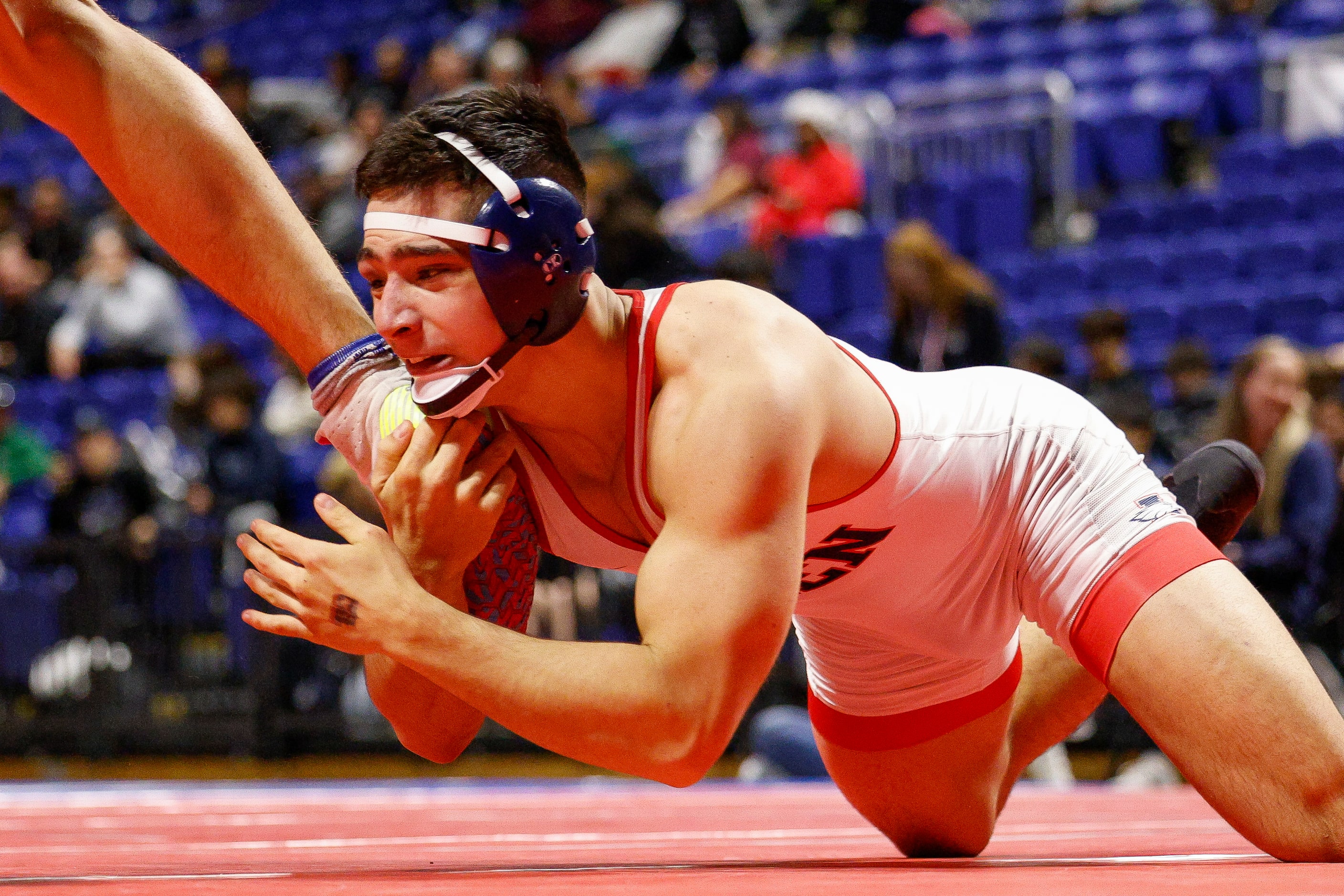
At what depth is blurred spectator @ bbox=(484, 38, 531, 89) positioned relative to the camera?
37.2 feet

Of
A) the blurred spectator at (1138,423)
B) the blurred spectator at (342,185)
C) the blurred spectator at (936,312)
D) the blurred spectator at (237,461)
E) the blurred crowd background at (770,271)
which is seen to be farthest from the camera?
the blurred spectator at (342,185)

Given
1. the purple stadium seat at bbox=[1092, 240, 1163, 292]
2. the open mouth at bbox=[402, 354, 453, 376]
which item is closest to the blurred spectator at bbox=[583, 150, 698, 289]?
the purple stadium seat at bbox=[1092, 240, 1163, 292]

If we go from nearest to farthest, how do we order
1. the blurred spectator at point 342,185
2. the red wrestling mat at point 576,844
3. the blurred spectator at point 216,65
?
the red wrestling mat at point 576,844
the blurred spectator at point 342,185
the blurred spectator at point 216,65

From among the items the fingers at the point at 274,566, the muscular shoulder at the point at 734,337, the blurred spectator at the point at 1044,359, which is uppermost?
the muscular shoulder at the point at 734,337

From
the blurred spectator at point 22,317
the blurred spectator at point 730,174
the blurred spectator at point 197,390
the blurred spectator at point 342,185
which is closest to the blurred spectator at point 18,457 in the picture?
the blurred spectator at point 197,390

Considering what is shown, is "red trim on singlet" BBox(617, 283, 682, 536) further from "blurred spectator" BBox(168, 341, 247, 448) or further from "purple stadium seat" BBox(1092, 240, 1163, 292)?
"purple stadium seat" BBox(1092, 240, 1163, 292)

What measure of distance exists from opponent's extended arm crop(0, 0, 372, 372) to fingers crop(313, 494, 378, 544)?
2.18 feet

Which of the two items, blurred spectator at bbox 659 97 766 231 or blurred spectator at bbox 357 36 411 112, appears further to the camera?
blurred spectator at bbox 357 36 411 112

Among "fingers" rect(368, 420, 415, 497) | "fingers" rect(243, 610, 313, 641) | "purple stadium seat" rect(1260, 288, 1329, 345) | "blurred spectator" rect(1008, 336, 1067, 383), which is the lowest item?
"purple stadium seat" rect(1260, 288, 1329, 345)

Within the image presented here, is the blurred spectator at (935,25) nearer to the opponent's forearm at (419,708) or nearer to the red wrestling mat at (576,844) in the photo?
the red wrestling mat at (576,844)

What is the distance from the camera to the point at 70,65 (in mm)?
3277

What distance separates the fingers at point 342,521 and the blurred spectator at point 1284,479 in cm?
452

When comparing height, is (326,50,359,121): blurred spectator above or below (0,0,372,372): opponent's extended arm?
below

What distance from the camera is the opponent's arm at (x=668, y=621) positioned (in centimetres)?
251
